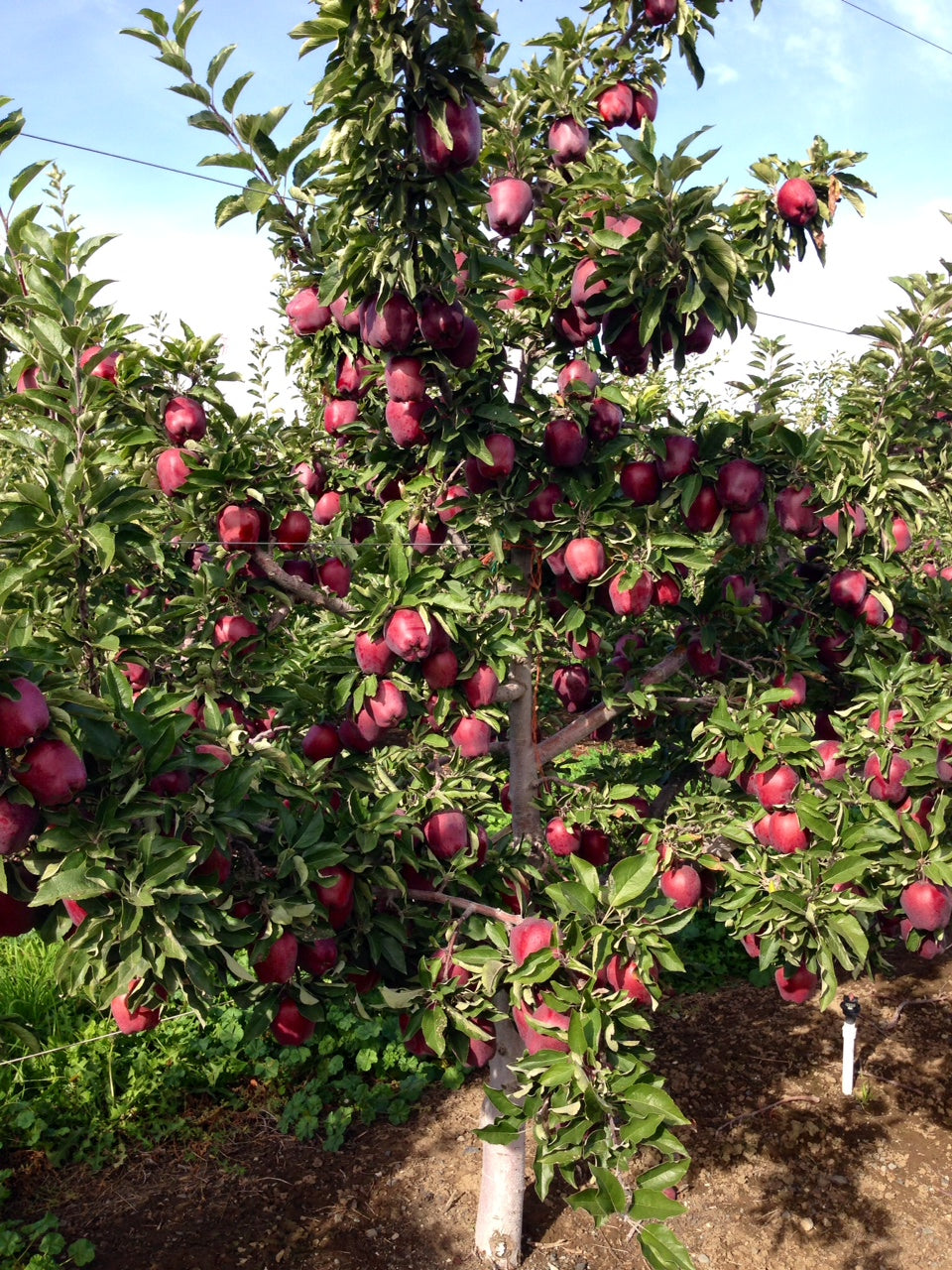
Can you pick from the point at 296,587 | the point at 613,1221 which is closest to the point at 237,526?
the point at 296,587

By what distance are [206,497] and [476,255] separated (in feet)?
2.75

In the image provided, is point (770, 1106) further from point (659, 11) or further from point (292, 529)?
point (659, 11)

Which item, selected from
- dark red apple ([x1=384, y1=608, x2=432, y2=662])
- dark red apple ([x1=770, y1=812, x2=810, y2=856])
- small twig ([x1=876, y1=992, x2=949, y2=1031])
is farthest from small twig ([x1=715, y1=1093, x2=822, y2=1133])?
dark red apple ([x1=384, y1=608, x2=432, y2=662])

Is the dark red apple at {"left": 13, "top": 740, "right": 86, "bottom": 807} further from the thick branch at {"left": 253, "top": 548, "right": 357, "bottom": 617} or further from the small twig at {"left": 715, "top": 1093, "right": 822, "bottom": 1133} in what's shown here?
the small twig at {"left": 715, "top": 1093, "right": 822, "bottom": 1133}

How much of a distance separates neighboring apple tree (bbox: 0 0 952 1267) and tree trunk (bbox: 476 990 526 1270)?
14 millimetres

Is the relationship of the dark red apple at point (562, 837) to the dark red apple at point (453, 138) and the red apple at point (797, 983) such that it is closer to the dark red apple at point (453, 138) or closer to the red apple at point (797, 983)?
the red apple at point (797, 983)

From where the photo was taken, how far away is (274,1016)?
1.78 metres

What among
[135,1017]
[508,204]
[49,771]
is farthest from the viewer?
[508,204]

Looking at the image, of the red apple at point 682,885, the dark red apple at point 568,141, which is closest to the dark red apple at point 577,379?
the dark red apple at point 568,141

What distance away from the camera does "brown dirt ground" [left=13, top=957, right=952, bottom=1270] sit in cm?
297

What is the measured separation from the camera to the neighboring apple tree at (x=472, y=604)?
1469mm

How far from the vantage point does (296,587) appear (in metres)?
2.32

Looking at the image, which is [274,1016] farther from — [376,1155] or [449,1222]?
[376,1155]

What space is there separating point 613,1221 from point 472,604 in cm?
226
